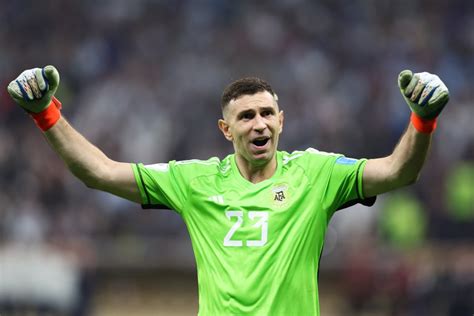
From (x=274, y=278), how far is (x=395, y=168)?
33.0 inches

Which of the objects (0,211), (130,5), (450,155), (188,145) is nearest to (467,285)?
(450,155)

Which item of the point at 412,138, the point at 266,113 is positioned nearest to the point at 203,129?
the point at 266,113

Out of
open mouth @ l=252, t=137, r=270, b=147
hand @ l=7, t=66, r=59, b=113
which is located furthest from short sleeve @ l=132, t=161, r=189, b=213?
hand @ l=7, t=66, r=59, b=113

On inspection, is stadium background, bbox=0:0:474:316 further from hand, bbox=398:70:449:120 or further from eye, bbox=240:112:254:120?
hand, bbox=398:70:449:120

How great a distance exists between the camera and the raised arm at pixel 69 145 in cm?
613

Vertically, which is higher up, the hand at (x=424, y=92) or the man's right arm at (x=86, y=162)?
the hand at (x=424, y=92)

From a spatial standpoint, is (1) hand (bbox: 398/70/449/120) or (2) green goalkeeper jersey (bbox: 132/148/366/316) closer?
(1) hand (bbox: 398/70/449/120)

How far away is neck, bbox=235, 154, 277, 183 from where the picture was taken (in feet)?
21.1

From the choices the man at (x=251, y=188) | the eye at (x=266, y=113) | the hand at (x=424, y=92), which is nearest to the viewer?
the hand at (x=424, y=92)

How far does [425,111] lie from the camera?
5672 millimetres

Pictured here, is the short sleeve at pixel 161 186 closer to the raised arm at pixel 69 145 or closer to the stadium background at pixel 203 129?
the raised arm at pixel 69 145

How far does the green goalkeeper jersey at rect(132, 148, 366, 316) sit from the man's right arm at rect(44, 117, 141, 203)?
0.10m

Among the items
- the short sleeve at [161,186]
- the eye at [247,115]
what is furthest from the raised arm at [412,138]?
the short sleeve at [161,186]

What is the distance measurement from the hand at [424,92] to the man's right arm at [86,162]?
5.37 feet
